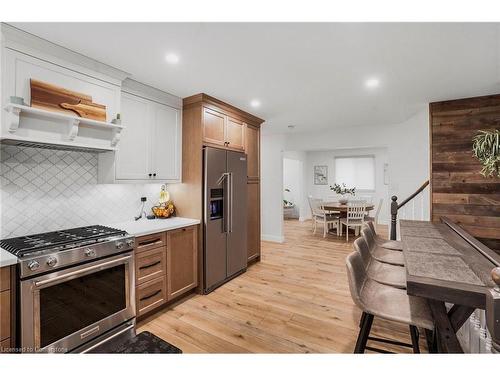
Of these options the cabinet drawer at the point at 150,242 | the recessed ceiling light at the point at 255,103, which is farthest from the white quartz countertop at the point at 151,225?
the recessed ceiling light at the point at 255,103

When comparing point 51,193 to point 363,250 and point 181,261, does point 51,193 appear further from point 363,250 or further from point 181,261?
point 363,250

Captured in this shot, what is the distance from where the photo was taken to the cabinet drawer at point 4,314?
147cm

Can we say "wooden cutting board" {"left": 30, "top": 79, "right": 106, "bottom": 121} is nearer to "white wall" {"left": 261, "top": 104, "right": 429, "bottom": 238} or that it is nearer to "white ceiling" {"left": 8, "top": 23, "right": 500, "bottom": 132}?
"white ceiling" {"left": 8, "top": 23, "right": 500, "bottom": 132}

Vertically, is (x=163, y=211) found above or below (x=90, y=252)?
above

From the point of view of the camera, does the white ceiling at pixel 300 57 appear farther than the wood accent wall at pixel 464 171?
No

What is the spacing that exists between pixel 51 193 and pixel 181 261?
1.38 metres

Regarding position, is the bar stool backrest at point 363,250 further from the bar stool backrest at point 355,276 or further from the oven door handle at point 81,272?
the oven door handle at point 81,272

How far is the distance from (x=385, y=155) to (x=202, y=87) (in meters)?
6.72

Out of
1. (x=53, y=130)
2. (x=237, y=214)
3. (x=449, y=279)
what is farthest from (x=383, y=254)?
(x=53, y=130)

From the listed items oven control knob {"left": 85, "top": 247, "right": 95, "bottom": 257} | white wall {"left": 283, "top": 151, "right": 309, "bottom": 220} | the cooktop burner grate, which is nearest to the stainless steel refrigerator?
the cooktop burner grate

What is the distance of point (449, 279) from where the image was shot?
1243mm

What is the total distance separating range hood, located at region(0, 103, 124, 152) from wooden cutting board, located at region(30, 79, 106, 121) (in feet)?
0.21

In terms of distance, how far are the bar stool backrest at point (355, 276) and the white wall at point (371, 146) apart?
270cm

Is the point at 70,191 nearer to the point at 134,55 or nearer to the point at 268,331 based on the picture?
the point at 134,55
